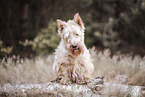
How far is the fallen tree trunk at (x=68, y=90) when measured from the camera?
3.27 meters

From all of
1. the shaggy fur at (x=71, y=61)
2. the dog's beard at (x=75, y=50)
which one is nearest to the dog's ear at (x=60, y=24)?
the shaggy fur at (x=71, y=61)

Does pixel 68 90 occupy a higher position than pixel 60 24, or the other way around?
pixel 60 24

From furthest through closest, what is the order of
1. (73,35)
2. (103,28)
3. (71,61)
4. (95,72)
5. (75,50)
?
(103,28) < (95,72) < (71,61) < (73,35) < (75,50)

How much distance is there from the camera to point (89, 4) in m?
9.55

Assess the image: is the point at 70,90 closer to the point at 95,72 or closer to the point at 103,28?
the point at 95,72

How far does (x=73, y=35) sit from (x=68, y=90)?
126cm

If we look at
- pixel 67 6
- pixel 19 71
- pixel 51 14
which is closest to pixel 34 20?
pixel 51 14

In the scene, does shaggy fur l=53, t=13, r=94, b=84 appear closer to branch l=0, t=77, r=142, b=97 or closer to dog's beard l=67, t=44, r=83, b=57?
dog's beard l=67, t=44, r=83, b=57

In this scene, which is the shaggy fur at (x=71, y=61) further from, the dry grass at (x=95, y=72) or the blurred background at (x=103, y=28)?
the blurred background at (x=103, y=28)

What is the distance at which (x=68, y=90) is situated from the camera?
3.33 meters

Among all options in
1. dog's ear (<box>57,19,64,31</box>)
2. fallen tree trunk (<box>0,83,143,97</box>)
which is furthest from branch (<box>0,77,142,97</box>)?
dog's ear (<box>57,19,64,31</box>)

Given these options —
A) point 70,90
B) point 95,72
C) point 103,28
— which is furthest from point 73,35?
point 103,28

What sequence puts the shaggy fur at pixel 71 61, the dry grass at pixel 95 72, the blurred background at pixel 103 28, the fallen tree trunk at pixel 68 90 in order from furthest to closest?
the blurred background at pixel 103 28, the dry grass at pixel 95 72, the shaggy fur at pixel 71 61, the fallen tree trunk at pixel 68 90

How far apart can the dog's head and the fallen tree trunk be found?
2.67 ft
